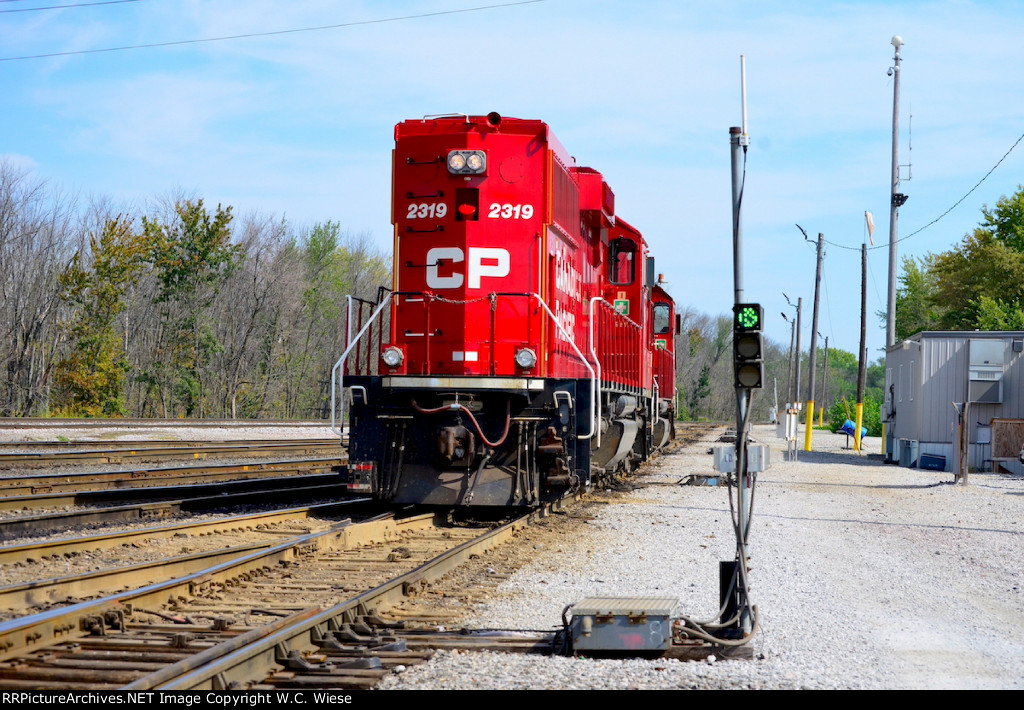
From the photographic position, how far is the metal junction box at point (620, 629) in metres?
5.73

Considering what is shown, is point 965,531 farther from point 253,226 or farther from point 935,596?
point 253,226

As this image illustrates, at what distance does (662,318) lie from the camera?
2114cm

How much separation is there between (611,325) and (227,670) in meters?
9.98

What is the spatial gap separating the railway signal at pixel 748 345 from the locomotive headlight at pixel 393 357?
5353 millimetres

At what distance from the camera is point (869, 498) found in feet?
54.9

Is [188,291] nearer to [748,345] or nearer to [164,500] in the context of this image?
[164,500]

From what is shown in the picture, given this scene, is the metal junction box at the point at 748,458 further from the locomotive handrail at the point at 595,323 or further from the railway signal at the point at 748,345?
the locomotive handrail at the point at 595,323

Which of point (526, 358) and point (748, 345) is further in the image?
point (526, 358)

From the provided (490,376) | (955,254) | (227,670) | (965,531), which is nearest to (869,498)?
(965,531)

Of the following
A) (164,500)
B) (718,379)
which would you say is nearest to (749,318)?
(164,500)

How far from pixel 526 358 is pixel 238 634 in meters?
5.49

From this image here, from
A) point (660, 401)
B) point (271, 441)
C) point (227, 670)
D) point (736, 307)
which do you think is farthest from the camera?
point (271, 441)

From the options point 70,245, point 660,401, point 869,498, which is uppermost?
point 70,245

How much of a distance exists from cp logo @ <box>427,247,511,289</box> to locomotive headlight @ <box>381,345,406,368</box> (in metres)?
0.92
